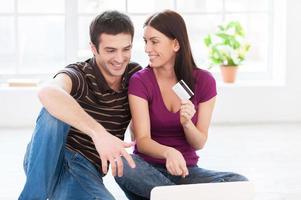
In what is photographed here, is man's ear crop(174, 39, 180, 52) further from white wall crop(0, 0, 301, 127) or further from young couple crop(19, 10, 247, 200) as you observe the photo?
white wall crop(0, 0, 301, 127)

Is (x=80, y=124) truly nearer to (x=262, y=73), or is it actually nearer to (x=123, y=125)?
(x=123, y=125)

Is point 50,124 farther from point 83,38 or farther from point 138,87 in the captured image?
point 83,38

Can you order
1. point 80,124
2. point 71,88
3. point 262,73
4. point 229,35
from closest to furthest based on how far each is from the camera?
1. point 80,124
2. point 71,88
3. point 229,35
4. point 262,73

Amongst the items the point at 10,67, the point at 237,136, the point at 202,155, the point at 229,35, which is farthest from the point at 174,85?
the point at 10,67

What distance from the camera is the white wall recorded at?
493cm

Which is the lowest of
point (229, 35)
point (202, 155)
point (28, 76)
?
point (202, 155)

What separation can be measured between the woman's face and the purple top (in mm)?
69

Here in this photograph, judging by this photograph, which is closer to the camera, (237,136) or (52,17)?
(237,136)

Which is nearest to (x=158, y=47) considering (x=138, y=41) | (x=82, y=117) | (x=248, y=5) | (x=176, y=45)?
(x=176, y=45)

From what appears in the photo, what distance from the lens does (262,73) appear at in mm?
5242

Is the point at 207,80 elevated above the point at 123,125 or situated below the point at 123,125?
above

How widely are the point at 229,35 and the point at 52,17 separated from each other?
4.44 ft

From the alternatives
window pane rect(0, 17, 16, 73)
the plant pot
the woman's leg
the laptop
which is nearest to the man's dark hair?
the woman's leg

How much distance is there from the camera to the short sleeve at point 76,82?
2404 mm
